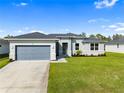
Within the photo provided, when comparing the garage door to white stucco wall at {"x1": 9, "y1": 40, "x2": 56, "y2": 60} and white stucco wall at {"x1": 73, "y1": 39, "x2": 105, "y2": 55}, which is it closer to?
white stucco wall at {"x1": 9, "y1": 40, "x2": 56, "y2": 60}

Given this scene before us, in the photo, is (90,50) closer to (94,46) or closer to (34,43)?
(94,46)

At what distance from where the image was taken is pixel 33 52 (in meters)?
21.0

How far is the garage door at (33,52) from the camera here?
68.6 ft

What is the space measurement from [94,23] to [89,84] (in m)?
36.8

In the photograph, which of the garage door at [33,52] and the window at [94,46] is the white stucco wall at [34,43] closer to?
the garage door at [33,52]

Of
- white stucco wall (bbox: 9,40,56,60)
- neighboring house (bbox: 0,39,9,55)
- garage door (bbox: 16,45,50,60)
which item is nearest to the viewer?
white stucco wall (bbox: 9,40,56,60)

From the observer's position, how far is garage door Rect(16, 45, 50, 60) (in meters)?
20.9

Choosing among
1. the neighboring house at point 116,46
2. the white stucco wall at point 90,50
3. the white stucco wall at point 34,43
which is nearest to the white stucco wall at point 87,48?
the white stucco wall at point 90,50

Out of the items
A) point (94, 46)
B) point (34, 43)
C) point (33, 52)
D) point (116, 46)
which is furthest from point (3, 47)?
point (116, 46)

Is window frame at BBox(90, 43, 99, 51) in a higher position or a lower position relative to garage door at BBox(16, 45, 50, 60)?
higher

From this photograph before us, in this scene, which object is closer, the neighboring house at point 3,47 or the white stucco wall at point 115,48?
the neighboring house at point 3,47

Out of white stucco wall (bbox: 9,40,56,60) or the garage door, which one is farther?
the garage door

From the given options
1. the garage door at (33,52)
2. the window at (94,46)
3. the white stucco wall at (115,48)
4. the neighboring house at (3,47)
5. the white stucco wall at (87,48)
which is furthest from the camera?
the white stucco wall at (115,48)

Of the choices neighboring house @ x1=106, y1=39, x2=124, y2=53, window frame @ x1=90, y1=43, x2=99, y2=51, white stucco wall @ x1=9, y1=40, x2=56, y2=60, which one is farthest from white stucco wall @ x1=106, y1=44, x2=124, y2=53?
white stucco wall @ x1=9, y1=40, x2=56, y2=60
